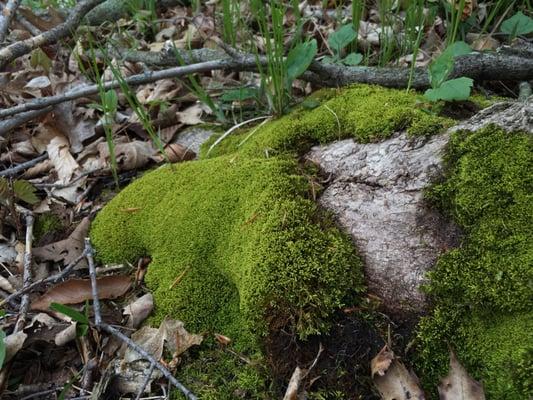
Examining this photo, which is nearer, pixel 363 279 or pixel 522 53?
pixel 363 279

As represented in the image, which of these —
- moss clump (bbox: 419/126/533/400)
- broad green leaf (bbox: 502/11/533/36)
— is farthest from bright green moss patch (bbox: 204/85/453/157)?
broad green leaf (bbox: 502/11/533/36)

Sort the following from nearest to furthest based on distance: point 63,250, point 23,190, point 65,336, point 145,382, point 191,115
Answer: point 145,382 < point 65,336 < point 63,250 < point 23,190 < point 191,115

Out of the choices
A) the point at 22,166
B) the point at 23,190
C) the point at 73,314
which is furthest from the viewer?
the point at 22,166

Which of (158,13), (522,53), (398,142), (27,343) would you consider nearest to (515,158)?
(398,142)

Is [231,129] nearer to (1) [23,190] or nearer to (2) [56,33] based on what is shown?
(1) [23,190]

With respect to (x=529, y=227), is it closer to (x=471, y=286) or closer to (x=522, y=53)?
(x=471, y=286)

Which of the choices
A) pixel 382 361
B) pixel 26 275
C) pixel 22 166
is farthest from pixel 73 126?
pixel 382 361

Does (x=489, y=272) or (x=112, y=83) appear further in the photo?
(x=112, y=83)
